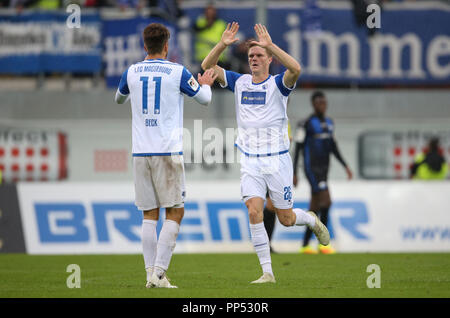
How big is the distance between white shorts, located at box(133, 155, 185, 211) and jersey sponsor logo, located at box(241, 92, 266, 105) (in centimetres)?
110

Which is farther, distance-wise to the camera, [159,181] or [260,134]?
[260,134]

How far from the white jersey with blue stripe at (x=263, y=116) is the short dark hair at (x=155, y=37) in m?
1.14

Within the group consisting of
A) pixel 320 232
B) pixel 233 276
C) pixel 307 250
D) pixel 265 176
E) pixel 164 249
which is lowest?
pixel 307 250

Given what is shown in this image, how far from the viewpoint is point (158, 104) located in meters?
8.48

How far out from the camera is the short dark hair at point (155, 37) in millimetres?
8422

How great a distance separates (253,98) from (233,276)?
2105 mm

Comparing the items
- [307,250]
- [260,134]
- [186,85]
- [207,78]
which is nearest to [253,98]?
[260,134]

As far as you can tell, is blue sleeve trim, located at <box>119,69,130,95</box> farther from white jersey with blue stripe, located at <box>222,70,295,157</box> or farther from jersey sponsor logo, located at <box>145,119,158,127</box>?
white jersey with blue stripe, located at <box>222,70,295,157</box>

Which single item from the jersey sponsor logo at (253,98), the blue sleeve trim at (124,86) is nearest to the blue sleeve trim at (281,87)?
the jersey sponsor logo at (253,98)

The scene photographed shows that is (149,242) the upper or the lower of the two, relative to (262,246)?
upper

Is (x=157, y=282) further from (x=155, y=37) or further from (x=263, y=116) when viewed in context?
(x=155, y=37)

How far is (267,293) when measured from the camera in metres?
7.88

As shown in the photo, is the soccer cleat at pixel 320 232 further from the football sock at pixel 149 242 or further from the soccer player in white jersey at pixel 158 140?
the football sock at pixel 149 242
